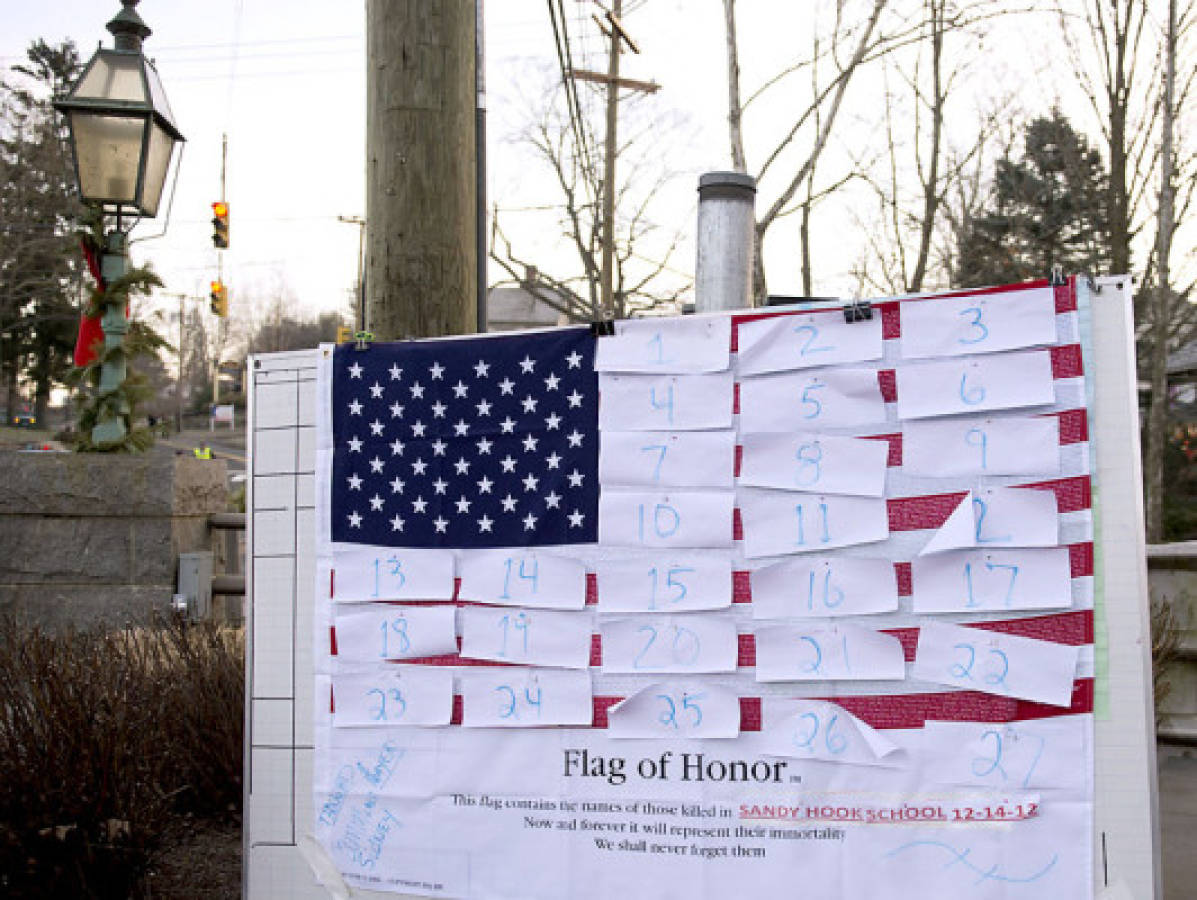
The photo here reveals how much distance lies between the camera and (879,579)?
270cm

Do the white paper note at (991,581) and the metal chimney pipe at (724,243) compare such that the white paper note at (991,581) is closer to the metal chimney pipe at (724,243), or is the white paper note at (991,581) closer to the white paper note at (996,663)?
the white paper note at (996,663)

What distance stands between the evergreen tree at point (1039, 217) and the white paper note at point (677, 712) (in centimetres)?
1388

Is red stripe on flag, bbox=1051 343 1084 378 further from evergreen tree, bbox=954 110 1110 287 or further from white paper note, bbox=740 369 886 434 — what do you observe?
evergreen tree, bbox=954 110 1110 287

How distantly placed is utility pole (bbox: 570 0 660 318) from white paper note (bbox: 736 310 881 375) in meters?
15.0

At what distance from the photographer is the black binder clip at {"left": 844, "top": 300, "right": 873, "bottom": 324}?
2766 millimetres

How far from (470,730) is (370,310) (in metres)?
1.59

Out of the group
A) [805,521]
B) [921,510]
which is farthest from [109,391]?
[921,510]

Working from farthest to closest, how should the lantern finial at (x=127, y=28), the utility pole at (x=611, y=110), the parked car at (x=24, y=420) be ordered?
1. the parked car at (x=24, y=420)
2. the utility pole at (x=611, y=110)
3. the lantern finial at (x=127, y=28)

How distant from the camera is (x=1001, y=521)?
8.57 ft

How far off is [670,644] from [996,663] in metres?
0.82

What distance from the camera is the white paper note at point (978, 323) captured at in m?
2.63

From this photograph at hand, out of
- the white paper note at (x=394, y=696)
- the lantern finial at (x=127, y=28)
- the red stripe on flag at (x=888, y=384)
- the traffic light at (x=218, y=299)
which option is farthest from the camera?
the traffic light at (x=218, y=299)

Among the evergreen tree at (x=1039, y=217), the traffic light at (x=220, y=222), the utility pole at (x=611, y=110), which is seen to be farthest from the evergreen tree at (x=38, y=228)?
the evergreen tree at (x=1039, y=217)

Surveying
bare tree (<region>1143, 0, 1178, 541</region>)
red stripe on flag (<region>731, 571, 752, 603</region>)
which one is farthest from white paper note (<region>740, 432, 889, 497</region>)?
bare tree (<region>1143, 0, 1178, 541</region>)
